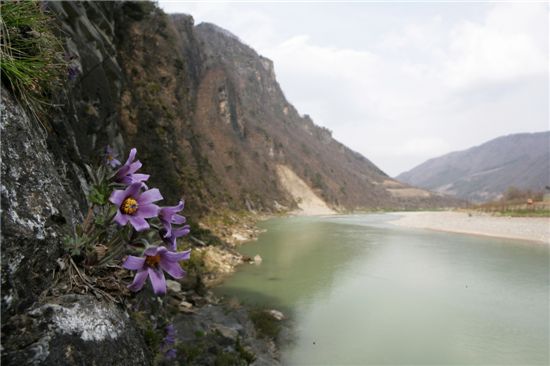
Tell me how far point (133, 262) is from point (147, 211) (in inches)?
11.5

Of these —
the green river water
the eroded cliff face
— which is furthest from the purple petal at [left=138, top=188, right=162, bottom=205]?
Answer: the green river water

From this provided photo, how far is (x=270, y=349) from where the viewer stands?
30.3 ft

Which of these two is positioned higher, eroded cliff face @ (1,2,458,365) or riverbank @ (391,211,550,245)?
eroded cliff face @ (1,2,458,365)

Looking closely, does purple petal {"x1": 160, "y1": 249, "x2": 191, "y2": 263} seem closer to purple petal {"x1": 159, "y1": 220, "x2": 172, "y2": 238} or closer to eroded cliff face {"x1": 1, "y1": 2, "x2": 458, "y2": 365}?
purple petal {"x1": 159, "y1": 220, "x2": 172, "y2": 238}

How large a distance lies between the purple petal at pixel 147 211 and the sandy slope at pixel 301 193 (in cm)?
8483

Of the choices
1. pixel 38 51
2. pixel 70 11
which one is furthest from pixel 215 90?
pixel 38 51

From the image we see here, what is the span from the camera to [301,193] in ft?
311

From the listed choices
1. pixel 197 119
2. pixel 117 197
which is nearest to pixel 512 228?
pixel 117 197

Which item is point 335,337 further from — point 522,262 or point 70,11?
point 522,262

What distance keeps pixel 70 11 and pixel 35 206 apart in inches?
397

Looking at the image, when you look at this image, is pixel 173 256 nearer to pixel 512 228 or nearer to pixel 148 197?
pixel 148 197

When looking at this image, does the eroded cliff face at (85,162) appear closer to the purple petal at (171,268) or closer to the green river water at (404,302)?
the purple petal at (171,268)

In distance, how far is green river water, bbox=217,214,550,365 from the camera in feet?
31.7

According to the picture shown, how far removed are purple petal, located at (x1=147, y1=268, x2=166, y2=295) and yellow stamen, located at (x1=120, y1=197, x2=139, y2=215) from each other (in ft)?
1.08
